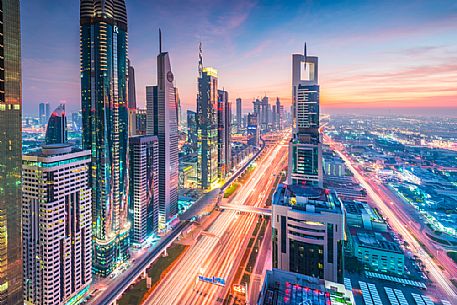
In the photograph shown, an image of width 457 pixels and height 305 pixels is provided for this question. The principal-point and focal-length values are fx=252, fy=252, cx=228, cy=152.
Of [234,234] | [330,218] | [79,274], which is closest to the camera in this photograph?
[330,218]

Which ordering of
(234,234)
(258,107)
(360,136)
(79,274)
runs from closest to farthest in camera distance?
(79,274)
(234,234)
(360,136)
(258,107)

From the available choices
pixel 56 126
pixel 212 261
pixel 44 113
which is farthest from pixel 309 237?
pixel 44 113

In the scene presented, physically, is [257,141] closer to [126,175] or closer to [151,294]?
[126,175]

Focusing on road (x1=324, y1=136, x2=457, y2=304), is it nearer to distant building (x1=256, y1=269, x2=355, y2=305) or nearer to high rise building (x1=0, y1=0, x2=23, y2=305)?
distant building (x1=256, y1=269, x2=355, y2=305)

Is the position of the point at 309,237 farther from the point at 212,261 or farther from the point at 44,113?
the point at 44,113

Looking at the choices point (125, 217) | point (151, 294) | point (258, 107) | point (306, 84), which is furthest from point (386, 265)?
point (258, 107)

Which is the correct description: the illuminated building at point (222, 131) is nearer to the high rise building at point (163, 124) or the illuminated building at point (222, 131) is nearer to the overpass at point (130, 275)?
the high rise building at point (163, 124)
